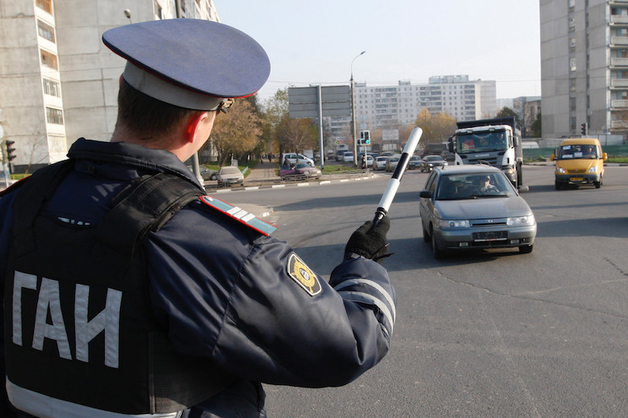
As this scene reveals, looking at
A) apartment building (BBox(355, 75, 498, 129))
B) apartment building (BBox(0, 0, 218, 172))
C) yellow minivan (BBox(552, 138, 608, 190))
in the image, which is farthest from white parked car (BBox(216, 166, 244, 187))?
apartment building (BBox(355, 75, 498, 129))

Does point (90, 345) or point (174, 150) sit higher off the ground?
point (174, 150)

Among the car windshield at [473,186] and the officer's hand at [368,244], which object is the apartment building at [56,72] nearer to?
the car windshield at [473,186]

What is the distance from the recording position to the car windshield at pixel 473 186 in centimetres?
994

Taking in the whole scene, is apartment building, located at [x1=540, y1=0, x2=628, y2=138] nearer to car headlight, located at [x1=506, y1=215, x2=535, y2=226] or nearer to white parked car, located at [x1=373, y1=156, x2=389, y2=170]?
white parked car, located at [x1=373, y1=156, x2=389, y2=170]

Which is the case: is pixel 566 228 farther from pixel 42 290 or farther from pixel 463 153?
pixel 42 290

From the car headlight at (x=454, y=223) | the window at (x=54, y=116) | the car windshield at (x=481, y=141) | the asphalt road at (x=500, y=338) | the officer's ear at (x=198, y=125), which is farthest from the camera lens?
the window at (x=54, y=116)

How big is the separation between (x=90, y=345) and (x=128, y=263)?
219 millimetres

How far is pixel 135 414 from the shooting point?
1218 millimetres

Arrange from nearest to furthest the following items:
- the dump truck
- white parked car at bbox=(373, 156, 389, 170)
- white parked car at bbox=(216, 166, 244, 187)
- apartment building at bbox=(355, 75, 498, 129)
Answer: the dump truck < white parked car at bbox=(216, 166, 244, 187) < white parked car at bbox=(373, 156, 389, 170) < apartment building at bbox=(355, 75, 498, 129)

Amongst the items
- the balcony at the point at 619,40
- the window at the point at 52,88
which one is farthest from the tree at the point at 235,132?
the balcony at the point at 619,40

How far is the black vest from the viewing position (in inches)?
47.1

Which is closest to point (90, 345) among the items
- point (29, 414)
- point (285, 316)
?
point (29, 414)

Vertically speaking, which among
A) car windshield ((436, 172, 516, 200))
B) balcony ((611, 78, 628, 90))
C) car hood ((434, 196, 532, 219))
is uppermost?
balcony ((611, 78, 628, 90))

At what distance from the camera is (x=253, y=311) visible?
1222mm
